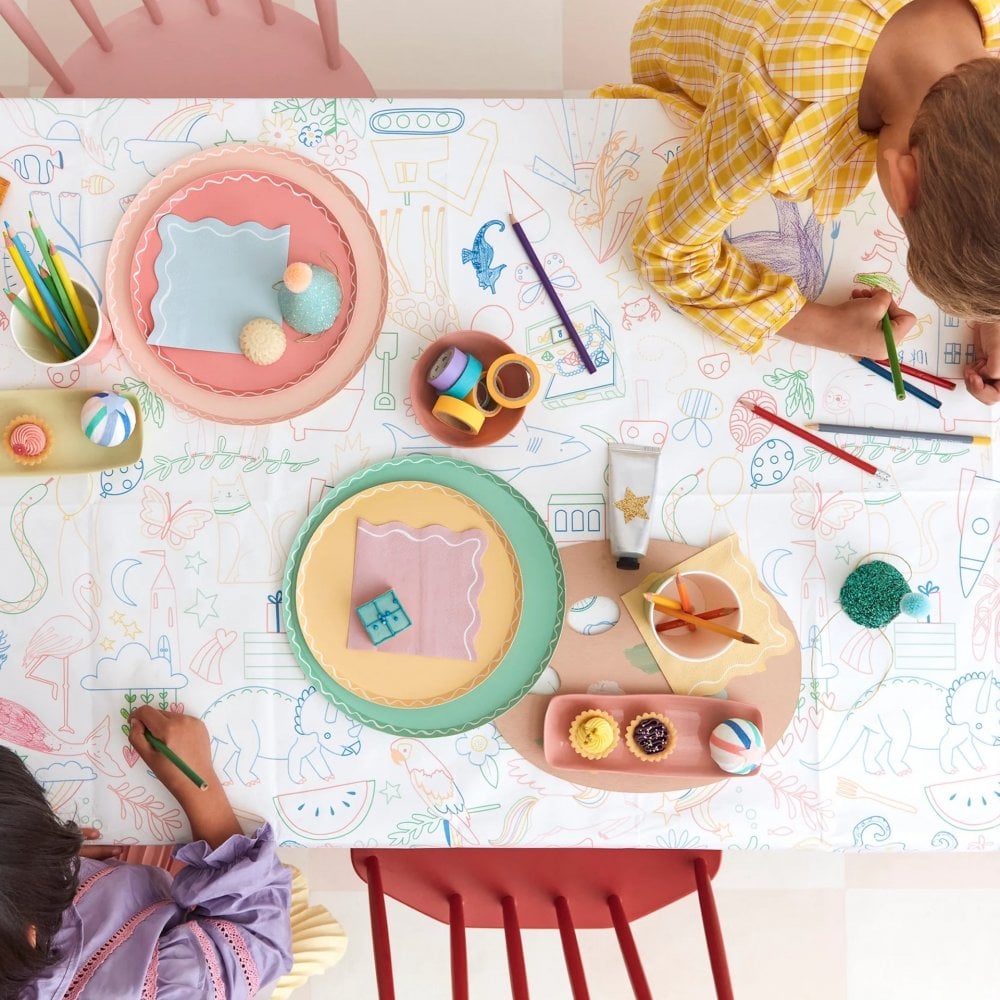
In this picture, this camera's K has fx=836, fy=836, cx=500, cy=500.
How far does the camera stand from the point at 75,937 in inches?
33.2

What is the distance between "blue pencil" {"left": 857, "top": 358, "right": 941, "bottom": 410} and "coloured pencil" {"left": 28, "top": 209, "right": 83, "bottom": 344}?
79 centimetres

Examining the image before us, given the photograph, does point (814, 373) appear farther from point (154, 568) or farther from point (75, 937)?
point (75, 937)

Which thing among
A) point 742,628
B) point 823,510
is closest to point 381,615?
point 742,628

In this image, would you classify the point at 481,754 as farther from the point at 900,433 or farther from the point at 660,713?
the point at 900,433

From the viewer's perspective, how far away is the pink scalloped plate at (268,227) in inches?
33.2

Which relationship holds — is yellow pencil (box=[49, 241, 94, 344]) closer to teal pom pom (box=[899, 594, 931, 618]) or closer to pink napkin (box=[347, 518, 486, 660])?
pink napkin (box=[347, 518, 486, 660])

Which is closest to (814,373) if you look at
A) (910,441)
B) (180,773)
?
(910,441)

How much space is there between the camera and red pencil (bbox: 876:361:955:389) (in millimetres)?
873

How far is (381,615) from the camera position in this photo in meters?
0.83

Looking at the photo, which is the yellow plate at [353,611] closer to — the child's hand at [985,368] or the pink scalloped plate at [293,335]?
the pink scalloped plate at [293,335]

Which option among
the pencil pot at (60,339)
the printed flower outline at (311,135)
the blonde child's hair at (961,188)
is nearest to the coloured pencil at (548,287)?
the printed flower outline at (311,135)

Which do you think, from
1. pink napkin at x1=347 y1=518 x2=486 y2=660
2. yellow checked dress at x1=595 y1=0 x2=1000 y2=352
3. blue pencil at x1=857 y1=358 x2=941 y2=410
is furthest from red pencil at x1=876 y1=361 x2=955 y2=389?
pink napkin at x1=347 y1=518 x2=486 y2=660

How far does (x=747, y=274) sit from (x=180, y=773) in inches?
29.7

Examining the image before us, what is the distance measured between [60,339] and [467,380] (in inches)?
16.1
